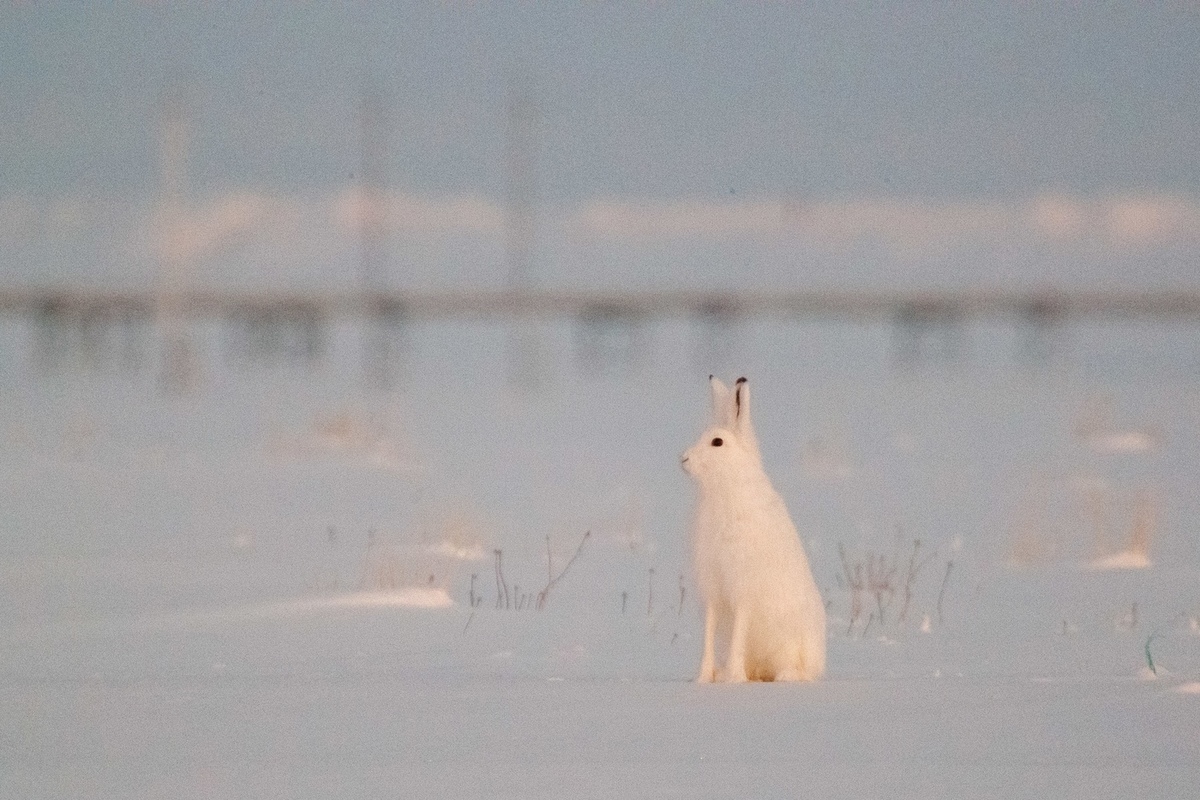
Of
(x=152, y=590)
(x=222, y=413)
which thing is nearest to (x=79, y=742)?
(x=152, y=590)

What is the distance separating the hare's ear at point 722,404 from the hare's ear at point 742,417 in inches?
0.9

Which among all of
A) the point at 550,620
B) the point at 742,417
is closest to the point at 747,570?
the point at 742,417

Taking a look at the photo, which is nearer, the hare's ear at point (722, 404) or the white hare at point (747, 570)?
the white hare at point (747, 570)

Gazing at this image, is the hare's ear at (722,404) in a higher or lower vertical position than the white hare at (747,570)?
higher

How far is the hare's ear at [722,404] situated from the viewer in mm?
7059

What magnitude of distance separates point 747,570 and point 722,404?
1.99 ft

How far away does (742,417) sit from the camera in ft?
22.9

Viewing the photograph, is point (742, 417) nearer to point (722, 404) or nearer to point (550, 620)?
point (722, 404)

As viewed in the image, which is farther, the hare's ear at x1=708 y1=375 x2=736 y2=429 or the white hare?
the hare's ear at x1=708 y1=375 x2=736 y2=429

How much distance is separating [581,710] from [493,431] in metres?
21.3

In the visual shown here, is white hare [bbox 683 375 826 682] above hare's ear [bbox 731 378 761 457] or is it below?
below

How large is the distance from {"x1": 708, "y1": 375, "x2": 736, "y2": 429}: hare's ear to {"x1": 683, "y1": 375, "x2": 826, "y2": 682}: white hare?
10 centimetres

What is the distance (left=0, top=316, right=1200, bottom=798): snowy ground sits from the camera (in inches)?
204

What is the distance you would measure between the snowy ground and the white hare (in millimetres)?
241
